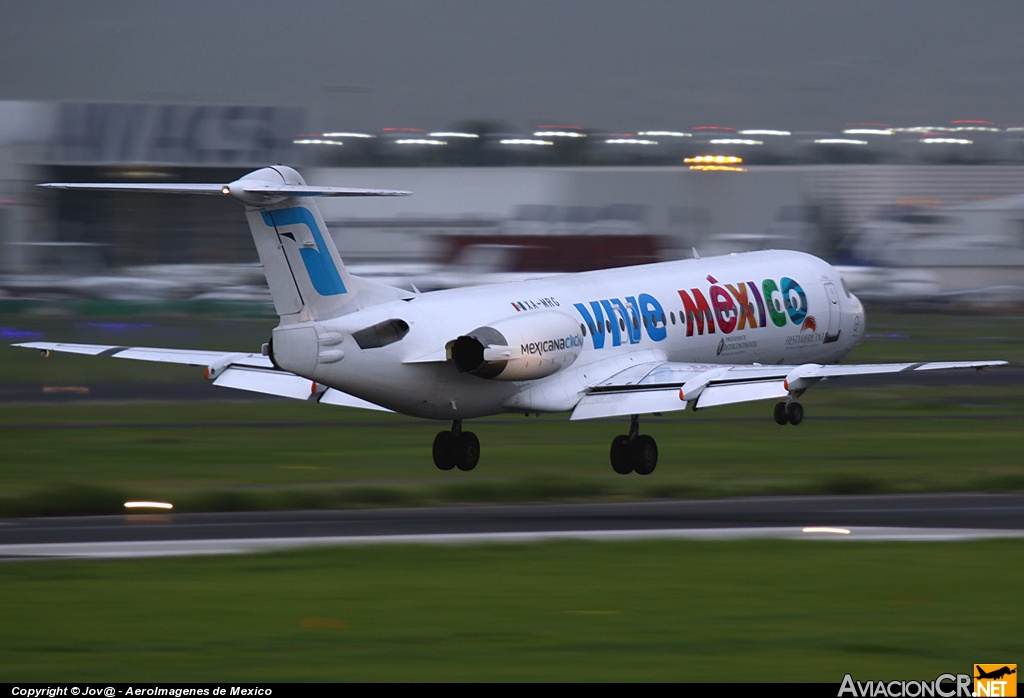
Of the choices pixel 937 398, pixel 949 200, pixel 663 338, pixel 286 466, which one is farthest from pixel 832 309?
pixel 949 200

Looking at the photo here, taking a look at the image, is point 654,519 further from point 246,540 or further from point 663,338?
point 663,338

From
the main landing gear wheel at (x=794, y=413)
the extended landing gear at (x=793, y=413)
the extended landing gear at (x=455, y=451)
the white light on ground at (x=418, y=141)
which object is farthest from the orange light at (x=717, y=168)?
the extended landing gear at (x=455, y=451)

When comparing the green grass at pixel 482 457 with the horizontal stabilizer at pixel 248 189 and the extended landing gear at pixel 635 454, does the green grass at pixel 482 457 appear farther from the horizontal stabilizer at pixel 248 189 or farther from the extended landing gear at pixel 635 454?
the horizontal stabilizer at pixel 248 189

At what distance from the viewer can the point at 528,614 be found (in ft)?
49.8

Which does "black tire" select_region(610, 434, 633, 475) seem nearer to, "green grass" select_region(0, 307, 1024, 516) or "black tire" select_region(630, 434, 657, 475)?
"black tire" select_region(630, 434, 657, 475)

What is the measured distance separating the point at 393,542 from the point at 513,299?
9.10m

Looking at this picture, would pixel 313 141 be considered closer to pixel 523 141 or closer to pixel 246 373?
pixel 523 141

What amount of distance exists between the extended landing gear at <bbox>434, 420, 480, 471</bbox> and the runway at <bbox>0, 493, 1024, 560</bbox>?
16.1 ft

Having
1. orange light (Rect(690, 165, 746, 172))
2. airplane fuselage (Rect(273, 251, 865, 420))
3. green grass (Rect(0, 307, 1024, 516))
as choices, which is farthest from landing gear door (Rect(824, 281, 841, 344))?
orange light (Rect(690, 165, 746, 172))

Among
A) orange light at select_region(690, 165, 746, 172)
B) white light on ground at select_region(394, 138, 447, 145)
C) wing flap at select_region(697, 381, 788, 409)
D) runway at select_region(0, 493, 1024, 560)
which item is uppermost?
white light on ground at select_region(394, 138, 447, 145)

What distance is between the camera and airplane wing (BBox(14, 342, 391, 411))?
92.8 ft

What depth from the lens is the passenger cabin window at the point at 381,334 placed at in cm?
2455

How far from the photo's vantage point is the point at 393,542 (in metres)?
19.8

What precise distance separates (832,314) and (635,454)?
973cm
